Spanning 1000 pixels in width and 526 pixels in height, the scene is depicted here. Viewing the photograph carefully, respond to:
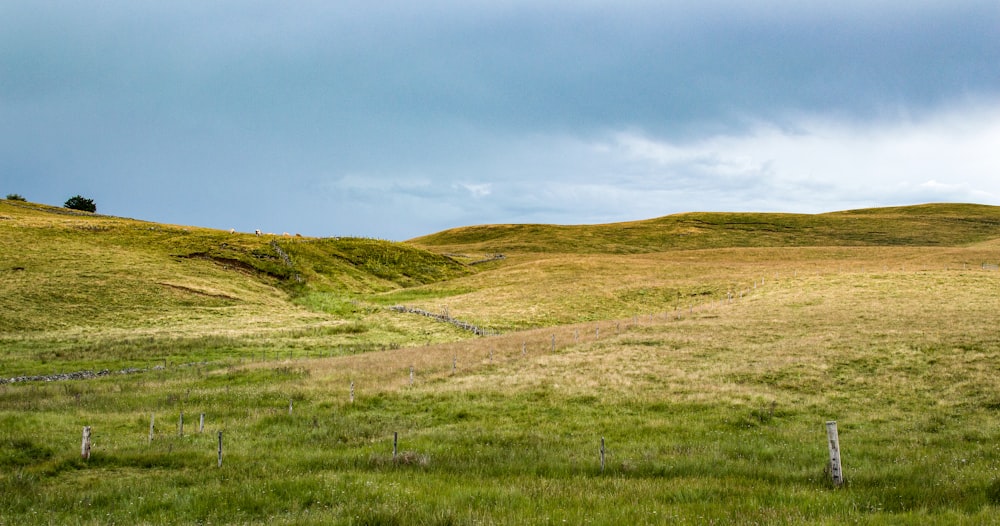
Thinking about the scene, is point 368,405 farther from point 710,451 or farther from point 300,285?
point 300,285

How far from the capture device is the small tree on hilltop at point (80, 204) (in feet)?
528

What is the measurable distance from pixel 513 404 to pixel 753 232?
13897 centimetres

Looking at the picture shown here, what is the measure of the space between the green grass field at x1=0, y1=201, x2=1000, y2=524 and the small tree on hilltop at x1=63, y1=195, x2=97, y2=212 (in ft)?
355

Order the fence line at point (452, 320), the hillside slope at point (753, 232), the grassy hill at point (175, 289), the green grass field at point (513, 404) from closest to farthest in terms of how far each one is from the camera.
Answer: the green grass field at point (513, 404) → the grassy hill at point (175, 289) → the fence line at point (452, 320) → the hillside slope at point (753, 232)

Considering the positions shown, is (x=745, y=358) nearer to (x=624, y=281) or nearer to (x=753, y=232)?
(x=624, y=281)

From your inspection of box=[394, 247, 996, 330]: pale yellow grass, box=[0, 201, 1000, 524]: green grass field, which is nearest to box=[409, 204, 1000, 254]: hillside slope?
box=[394, 247, 996, 330]: pale yellow grass

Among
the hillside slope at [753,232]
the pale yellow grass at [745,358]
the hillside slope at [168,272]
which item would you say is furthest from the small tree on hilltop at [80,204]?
the pale yellow grass at [745,358]

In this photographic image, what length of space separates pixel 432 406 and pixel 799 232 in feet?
464

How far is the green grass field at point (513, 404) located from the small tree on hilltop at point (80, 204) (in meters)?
108

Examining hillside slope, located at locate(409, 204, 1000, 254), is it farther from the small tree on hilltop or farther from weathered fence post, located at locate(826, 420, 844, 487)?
weathered fence post, located at locate(826, 420, 844, 487)

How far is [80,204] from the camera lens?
16212 centimetres

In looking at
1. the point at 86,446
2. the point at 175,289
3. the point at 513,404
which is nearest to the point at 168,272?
the point at 175,289

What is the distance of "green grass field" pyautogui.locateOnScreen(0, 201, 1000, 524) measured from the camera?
10.6 meters

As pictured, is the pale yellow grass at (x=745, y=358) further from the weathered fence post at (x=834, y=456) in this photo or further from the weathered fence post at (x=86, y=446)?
the weathered fence post at (x=86, y=446)
